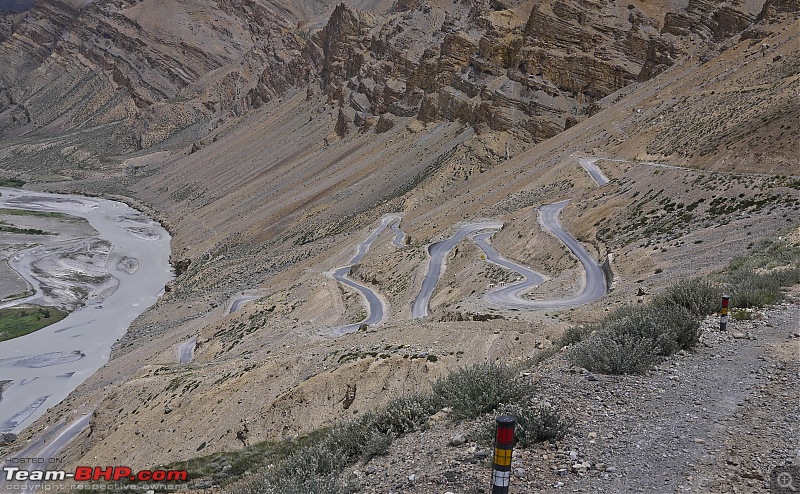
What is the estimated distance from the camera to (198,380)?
21438 mm

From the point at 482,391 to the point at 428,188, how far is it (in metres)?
52.2

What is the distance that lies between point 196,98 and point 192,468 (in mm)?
172611

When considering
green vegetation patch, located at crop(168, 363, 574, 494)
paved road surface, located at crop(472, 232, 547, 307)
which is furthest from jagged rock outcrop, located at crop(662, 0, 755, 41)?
green vegetation patch, located at crop(168, 363, 574, 494)

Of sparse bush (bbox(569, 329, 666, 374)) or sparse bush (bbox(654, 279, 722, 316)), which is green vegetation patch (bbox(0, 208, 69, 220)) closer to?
sparse bush (bbox(654, 279, 722, 316))

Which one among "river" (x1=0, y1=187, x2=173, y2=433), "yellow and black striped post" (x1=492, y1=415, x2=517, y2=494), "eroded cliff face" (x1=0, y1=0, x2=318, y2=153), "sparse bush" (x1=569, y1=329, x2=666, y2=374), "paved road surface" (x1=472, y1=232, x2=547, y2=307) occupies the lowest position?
"river" (x1=0, y1=187, x2=173, y2=433)

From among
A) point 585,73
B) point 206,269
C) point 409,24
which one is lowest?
point 206,269

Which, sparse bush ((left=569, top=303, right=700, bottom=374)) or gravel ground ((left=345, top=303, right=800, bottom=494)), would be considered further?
sparse bush ((left=569, top=303, right=700, bottom=374))

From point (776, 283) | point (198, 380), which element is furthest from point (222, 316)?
point (776, 283)

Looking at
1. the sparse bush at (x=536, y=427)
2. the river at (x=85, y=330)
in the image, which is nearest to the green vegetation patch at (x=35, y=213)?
the river at (x=85, y=330)

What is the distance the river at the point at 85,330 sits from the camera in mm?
36438

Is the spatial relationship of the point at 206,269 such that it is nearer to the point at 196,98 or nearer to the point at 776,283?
the point at 776,283

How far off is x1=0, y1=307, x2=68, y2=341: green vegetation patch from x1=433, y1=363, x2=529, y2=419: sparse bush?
1850 inches

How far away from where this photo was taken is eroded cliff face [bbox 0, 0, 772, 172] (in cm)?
6238

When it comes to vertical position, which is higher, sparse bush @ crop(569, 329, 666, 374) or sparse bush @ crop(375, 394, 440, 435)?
sparse bush @ crop(569, 329, 666, 374)
